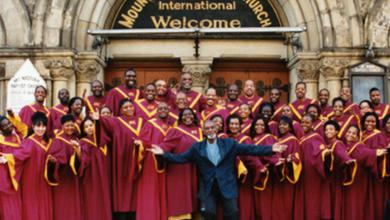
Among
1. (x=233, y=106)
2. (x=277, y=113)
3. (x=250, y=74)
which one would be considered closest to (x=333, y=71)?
(x=250, y=74)

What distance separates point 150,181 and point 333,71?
4933mm

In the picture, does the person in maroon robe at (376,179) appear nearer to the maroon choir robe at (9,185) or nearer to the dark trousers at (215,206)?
the dark trousers at (215,206)

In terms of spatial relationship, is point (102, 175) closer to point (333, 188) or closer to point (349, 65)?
point (333, 188)

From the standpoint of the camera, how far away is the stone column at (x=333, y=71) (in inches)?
544

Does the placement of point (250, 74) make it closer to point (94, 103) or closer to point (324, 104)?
point (324, 104)

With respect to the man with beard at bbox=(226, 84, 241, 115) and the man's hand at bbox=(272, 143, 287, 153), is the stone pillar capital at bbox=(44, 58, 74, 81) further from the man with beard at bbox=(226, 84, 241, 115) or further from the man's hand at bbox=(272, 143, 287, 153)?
the man's hand at bbox=(272, 143, 287, 153)

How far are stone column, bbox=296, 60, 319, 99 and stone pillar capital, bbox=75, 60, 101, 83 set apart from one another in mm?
3733

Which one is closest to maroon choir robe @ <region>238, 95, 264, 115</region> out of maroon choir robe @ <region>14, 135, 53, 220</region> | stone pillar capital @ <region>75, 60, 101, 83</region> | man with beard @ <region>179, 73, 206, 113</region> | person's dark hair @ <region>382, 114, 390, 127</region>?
man with beard @ <region>179, 73, 206, 113</region>

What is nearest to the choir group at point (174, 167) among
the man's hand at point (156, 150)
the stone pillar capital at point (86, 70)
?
the man's hand at point (156, 150)

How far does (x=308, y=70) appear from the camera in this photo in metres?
14.1

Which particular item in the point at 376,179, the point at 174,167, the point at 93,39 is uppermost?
the point at 93,39

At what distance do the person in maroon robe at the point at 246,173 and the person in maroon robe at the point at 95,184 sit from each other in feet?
5.79

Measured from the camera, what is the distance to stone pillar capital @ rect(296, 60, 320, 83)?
553 inches

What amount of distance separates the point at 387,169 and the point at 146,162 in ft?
10.7
